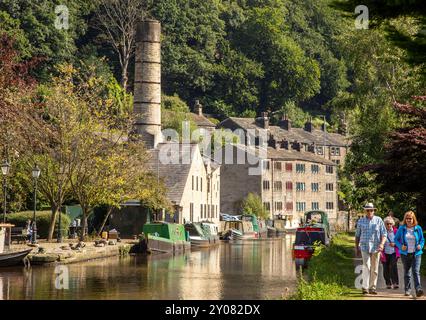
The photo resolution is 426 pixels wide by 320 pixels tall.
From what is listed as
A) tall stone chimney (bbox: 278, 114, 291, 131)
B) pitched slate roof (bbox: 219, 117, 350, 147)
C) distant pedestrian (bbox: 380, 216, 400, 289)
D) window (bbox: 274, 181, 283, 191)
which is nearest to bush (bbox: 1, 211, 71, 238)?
distant pedestrian (bbox: 380, 216, 400, 289)

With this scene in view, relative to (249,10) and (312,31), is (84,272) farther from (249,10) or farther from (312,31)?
(312,31)

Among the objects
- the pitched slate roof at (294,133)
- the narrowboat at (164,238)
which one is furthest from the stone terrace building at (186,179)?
the pitched slate roof at (294,133)

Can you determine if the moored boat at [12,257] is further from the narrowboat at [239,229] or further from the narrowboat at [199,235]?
the narrowboat at [239,229]

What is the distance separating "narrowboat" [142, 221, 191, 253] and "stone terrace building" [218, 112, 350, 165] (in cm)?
6207

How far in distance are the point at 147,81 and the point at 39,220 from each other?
101 feet

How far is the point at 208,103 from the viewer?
464 ft

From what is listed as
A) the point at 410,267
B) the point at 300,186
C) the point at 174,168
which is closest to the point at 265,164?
the point at 300,186

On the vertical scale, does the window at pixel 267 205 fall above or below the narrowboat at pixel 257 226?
above

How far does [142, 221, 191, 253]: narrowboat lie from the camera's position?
5325cm

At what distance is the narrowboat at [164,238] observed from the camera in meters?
53.2

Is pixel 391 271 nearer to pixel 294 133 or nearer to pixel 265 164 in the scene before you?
pixel 265 164

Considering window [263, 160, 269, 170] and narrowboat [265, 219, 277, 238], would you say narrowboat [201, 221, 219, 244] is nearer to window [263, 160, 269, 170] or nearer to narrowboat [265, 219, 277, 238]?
narrowboat [265, 219, 277, 238]

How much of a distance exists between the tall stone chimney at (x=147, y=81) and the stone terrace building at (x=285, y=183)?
81.4 feet

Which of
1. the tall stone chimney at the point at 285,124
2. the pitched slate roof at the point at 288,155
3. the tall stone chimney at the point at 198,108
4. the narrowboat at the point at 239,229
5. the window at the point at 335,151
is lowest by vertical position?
the narrowboat at the point at 239,229
